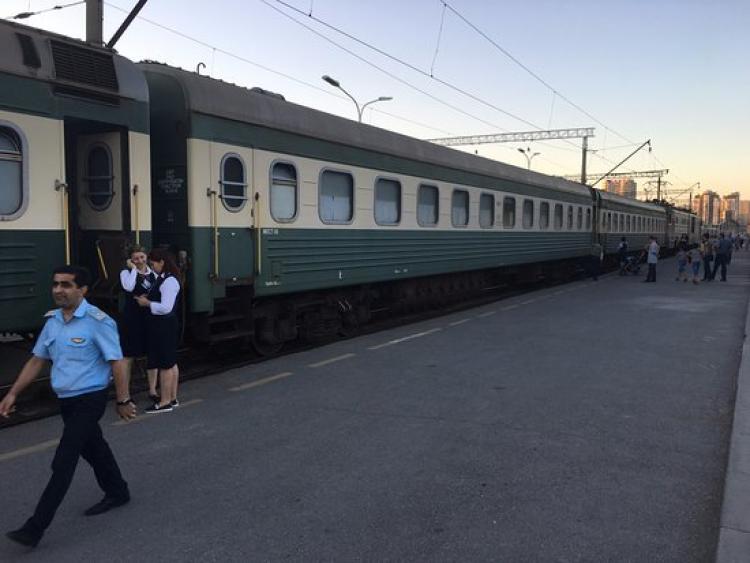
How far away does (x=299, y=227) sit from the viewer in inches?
361

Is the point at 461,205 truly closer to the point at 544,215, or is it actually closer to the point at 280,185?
the point at 280,185

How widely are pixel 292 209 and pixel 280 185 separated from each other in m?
0.41

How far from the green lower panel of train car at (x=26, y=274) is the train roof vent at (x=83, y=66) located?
1.56 metres

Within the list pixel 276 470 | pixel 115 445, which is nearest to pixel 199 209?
pixel 115 445

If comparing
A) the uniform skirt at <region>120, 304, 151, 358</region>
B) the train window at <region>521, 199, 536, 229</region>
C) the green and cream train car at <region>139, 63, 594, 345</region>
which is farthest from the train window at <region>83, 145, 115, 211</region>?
the train window at <region>521, 199, 536, 229</region>

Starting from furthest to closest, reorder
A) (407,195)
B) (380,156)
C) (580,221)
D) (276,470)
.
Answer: (580,221), (407,195), (380,156), (276,470)

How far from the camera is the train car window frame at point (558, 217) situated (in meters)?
21.2

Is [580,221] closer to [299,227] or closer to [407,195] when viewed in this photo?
[407,195]

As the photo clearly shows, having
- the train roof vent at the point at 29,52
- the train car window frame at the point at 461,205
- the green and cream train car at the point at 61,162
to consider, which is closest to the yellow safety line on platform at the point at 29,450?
the green and cream train car at the point at 61,162

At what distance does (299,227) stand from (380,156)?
104 inches

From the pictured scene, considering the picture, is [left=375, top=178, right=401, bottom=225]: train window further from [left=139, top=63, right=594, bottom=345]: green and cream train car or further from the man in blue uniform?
the man in blue uniform

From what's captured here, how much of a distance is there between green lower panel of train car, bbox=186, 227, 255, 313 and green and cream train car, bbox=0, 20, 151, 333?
25.9 inches

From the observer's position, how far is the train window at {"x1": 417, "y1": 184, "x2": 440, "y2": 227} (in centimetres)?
1264

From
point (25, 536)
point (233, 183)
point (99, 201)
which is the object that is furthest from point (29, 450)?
point (233, 183)
